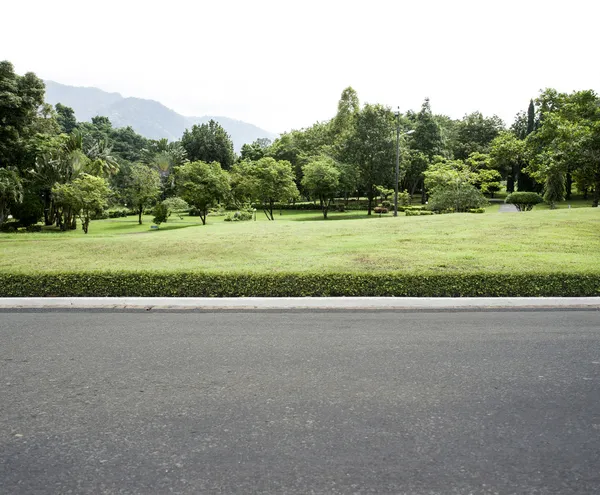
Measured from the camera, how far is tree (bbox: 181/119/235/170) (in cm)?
7756

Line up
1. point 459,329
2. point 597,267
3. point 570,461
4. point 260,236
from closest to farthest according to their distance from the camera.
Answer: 1. point 570,461
2. point 459,329
3. point 597,267
4. point 260,236

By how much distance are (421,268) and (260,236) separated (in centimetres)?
803

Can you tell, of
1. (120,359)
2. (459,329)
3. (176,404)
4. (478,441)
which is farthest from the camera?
(459,329)

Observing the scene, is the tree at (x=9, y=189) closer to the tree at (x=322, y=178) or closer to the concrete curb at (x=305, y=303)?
the tree at (x=322, y=178)

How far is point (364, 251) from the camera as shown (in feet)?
40.9

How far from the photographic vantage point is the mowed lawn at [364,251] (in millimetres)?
10188

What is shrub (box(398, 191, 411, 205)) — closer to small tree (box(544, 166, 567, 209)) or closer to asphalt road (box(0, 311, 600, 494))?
small tree (box(544, 166, 567, 209))

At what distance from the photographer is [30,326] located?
7.02 metres

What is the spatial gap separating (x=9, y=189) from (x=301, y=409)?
36692 millimetres

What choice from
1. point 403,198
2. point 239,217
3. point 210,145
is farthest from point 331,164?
point 210,145

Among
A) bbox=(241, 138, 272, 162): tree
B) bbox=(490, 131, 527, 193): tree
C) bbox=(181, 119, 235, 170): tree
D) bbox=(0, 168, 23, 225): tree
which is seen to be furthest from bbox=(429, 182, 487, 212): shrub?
bbox=(181, 119, 235, 170): tree

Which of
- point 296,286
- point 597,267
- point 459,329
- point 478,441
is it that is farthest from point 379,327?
point 597,267

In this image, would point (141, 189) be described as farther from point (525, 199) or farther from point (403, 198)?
point (525, 199)

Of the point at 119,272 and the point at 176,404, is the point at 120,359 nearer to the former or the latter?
the point at 176,404
